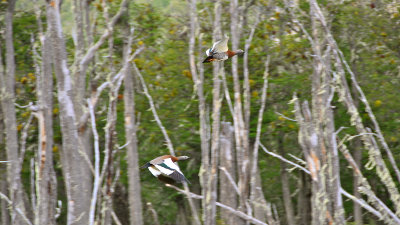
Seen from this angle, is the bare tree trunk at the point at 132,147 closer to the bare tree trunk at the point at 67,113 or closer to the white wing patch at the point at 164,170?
the bare tree trunk at the point at 67,113

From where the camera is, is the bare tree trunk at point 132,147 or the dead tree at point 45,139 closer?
the dead tree at point 45,139

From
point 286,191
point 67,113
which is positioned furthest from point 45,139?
point 286,191

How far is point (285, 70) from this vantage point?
1248 cm

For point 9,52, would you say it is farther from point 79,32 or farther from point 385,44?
point 385,44

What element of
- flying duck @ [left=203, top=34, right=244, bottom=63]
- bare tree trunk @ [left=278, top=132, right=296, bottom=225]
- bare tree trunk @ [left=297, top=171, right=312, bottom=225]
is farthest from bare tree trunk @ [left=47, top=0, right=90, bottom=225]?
bare tree trunk @ [left=297, top=171, right=312, bottom=225]

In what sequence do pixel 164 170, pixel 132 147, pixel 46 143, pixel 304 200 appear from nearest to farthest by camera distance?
1. pixel 164 170
2. pixel 46 143
3. pixel 132 147
4. pixel 304 200

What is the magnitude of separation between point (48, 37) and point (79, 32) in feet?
5.13

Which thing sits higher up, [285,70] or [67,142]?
[285,70]

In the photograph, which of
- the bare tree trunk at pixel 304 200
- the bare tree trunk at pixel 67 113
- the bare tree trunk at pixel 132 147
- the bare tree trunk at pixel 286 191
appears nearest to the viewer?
the bare tree trunk at pixel 67 113

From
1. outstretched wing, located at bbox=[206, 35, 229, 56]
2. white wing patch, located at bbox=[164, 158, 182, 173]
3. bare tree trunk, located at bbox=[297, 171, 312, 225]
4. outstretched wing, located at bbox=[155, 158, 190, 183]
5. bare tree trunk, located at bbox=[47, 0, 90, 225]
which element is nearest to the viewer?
outstretched wing, located at bbox=[155, 158, 190, 183]

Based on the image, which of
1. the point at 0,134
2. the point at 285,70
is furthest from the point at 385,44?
the point at 0,134

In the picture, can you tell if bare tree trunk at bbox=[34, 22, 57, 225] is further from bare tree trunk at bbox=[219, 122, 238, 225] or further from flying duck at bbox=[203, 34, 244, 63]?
flying duck at bbox=[203, 34, 244, 63]

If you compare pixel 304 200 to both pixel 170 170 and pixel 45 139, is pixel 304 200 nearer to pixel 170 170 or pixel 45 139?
pixel 45 139

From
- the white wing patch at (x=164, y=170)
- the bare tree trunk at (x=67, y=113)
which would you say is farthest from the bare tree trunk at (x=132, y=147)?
the white wing patch at (x=164, y=170)
